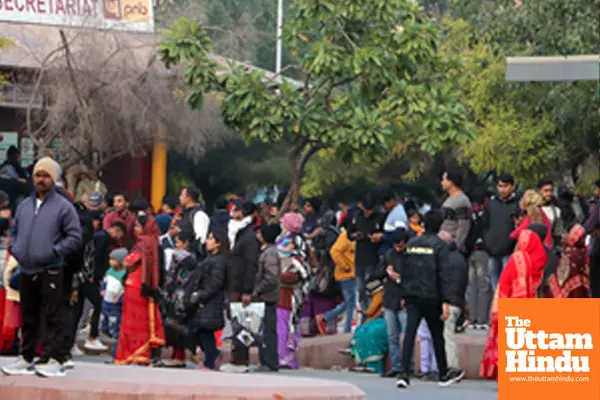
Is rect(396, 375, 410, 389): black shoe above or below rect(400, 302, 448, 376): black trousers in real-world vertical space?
below

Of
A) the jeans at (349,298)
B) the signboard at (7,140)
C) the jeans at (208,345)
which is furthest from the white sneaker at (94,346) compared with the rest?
the signboard at (7,140)

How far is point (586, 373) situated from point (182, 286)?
6191 mm

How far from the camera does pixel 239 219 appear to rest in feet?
49.2

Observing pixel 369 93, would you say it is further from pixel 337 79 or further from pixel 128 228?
pixel 128 228

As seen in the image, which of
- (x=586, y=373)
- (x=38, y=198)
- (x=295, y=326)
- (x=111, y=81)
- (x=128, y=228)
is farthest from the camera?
(x=111, y=81)

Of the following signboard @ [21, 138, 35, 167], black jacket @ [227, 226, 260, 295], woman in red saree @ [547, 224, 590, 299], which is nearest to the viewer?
black jacket @ [227, 226, 260, 295]

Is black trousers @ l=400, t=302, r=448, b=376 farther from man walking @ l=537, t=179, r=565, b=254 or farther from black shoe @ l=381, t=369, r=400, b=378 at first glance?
man walking @ l=537, t=179, r=565, b=254

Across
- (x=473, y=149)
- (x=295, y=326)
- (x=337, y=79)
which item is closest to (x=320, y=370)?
(x=295, y=326)

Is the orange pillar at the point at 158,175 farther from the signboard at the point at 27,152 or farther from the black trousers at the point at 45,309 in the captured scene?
the black trousers at the point at 45,309

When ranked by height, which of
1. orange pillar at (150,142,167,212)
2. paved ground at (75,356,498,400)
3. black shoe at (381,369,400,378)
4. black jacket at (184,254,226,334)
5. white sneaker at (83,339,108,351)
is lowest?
paved ground at (75,356,498,400)

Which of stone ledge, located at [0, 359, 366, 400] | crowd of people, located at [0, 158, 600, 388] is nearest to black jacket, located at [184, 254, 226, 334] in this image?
crowd of people, located at [0, 158, 600, 388]

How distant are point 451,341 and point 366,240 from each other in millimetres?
3116

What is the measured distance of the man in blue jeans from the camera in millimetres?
14586

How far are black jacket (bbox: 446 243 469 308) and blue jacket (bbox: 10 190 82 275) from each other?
13.9 ft
